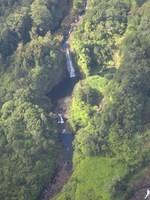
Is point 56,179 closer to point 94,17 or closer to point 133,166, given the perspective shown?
point 133,166

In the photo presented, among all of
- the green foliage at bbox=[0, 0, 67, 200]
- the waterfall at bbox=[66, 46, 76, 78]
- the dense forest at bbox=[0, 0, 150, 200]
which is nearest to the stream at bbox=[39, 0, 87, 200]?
the waterfall at bbox=[66, 46, 76, 78]

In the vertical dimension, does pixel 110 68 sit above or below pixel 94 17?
below

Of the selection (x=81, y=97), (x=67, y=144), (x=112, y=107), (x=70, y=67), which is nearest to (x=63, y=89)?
(x=70, y=67)

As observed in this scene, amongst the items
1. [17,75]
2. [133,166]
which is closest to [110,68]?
[17,75]

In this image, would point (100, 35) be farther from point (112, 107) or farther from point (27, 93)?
point (112, 107)

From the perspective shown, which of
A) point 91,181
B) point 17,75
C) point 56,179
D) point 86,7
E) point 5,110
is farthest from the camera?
point 86,7

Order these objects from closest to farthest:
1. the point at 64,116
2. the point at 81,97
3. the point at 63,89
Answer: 1. the point at 81,97
2. the point at 64,116
3. the point at 63,89

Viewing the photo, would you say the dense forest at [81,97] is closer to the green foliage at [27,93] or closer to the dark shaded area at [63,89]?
the green foliage at [27,93]
